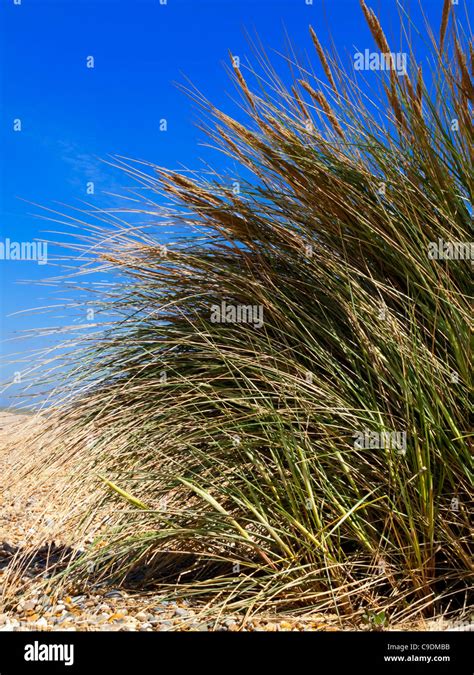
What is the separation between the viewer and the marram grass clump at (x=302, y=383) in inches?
73.0

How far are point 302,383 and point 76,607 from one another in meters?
1.01

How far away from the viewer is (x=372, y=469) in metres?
1.95

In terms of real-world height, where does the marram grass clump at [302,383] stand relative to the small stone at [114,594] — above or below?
above

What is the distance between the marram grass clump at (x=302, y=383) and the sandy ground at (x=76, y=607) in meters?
0.07

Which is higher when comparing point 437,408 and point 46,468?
point 437,408

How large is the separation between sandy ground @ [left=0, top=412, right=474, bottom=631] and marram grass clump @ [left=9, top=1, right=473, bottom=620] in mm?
71

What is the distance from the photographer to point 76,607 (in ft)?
6.51

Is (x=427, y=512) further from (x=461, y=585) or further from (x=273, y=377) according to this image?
(x=273, y=377)

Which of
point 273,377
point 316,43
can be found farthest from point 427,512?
point 316,43

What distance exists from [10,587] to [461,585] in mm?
1472
